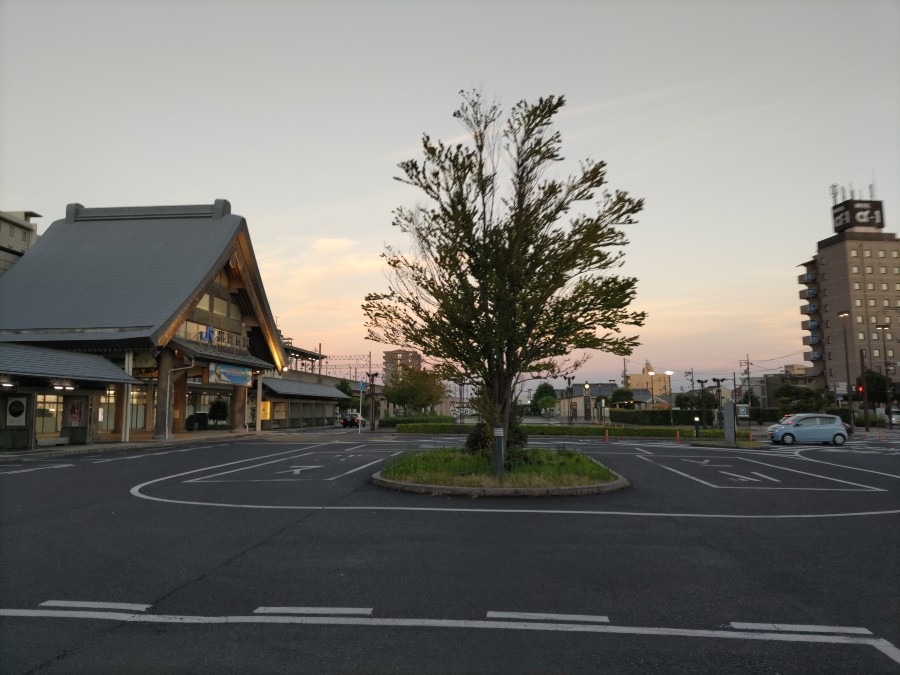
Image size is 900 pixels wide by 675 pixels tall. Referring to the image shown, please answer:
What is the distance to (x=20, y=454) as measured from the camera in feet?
69.0

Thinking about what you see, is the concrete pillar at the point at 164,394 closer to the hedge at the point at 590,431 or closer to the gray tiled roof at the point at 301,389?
the hedge at the point at 590,431

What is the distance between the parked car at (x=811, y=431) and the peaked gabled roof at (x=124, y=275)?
3456 cm

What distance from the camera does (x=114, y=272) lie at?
37344 mm

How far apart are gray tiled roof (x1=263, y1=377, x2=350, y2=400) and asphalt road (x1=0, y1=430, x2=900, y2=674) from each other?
40013 millimetres

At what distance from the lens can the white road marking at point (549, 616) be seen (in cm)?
487

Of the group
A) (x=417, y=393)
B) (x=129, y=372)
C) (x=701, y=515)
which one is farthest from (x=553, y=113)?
(x=417, y=393)

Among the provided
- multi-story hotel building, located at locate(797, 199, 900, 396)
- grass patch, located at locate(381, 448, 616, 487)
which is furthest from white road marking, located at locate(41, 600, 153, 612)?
multi-story hotel building, located at locate(797, 199, 900, 396)

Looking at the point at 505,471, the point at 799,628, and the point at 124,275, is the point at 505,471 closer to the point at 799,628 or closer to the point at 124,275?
the point at 799,628

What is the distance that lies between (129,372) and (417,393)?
3499 centimetres

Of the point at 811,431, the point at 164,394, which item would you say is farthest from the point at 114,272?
the point at 811,431

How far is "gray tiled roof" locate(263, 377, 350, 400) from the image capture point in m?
51.6

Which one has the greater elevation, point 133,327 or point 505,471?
point 133,327

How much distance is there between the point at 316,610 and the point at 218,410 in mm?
43878

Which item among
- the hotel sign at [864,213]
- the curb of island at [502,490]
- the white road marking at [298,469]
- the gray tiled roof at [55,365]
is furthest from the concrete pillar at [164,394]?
the hotel sign at [864,213]
